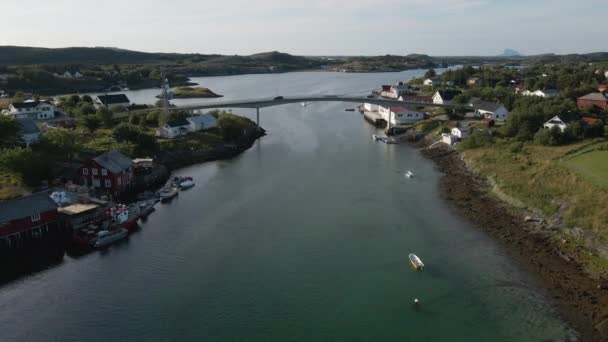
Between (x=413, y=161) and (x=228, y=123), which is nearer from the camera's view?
(x=413, y=161)

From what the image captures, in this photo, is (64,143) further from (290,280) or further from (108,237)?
(290,280)

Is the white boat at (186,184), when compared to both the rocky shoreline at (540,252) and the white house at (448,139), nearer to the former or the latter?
the rocky shoreline at (540,252)

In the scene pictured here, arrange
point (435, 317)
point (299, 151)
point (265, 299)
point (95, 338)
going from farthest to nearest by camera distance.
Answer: point (299, 151)
point (265, 299)
point (435, 317)
point (95, 338)

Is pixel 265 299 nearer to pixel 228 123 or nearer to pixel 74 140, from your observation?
pixel 74 140

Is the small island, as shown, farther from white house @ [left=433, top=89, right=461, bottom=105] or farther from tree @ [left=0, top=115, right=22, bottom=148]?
tree @ [left=0, top=115, right=22, bottom=148]

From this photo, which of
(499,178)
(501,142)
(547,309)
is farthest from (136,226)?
(501,142)

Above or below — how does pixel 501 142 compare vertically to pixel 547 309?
above

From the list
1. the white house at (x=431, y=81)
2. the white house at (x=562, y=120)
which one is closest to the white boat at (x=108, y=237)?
the white house at (x=562, y=120)
